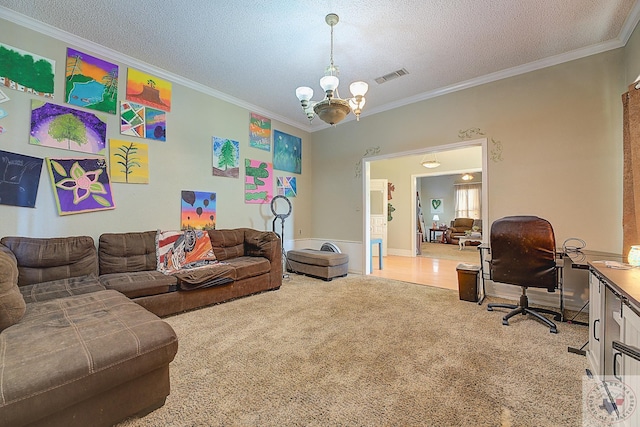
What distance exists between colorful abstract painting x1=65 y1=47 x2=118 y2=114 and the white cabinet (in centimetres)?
495

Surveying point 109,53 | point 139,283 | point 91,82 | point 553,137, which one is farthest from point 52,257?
point 553,137

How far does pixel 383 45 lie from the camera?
3.02 meters

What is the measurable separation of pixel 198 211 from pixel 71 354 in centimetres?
296

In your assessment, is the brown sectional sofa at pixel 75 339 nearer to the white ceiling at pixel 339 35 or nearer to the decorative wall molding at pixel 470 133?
the white ceiling at pixel 339 35

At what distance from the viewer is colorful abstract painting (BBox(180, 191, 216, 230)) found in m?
3.91

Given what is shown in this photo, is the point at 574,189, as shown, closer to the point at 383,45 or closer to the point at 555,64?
the point at 555,64

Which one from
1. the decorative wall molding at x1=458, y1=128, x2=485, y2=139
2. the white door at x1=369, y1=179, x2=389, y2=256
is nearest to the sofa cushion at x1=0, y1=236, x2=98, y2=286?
the decorative wall molding at x1=458, y1=128, x2=485, y2=139

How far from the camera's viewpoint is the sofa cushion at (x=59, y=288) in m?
2.13

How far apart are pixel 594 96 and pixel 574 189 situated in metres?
1.08

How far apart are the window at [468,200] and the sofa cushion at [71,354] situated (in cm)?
1151

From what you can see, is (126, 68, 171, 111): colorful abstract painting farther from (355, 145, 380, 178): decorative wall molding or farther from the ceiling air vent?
(355, 145, 380, 178): decorative wall molding

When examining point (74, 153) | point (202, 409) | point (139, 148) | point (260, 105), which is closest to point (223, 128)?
point (260, 105)

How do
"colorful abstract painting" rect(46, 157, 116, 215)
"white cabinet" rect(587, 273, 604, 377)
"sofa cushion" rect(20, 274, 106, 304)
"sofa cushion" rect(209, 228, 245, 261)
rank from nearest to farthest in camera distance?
1. "white cabinet" rect(587, 273, 604, 377)
2. "sofa cushion" rect(20, 274, 106, 304)
3. "colorful abstract painting" rect(46, 157, 116, 215)
4. "sofa cushion" rect(209, 228, 245, 261)

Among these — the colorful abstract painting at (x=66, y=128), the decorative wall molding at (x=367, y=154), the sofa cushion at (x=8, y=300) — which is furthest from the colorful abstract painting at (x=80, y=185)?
the decorative wall molding at (x=367, y=154)
